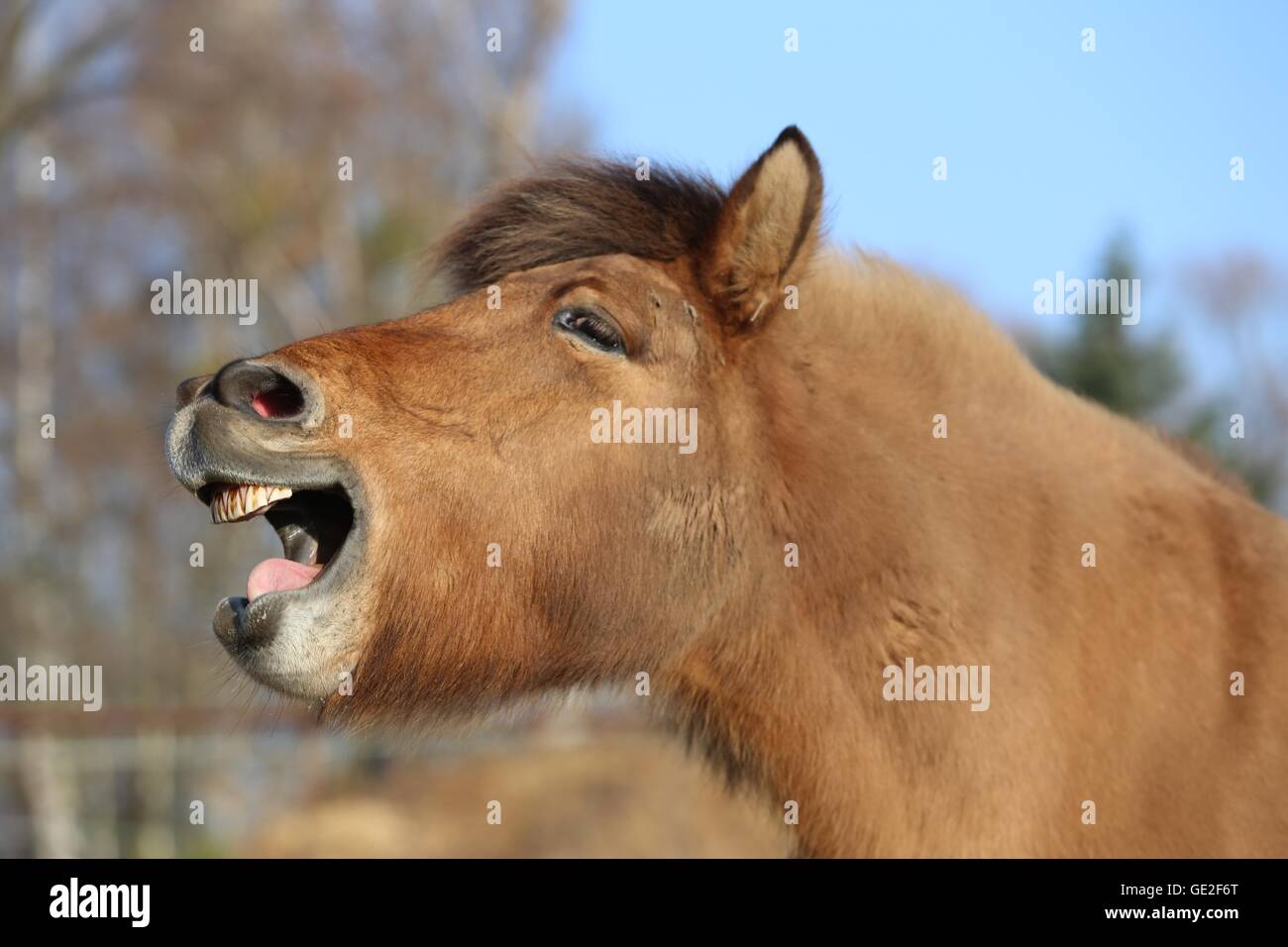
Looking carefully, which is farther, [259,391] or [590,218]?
[590,218]

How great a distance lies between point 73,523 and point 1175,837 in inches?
1171

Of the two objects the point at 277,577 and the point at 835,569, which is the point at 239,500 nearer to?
the point at 277,577

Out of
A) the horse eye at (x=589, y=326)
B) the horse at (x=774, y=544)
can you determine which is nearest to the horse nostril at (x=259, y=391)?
the horse at (x=774, y=544)

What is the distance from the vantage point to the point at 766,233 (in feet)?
13.5

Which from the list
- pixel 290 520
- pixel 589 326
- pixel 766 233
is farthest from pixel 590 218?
pixel 290 520

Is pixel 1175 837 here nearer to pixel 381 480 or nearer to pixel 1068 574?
pixel 1068 574

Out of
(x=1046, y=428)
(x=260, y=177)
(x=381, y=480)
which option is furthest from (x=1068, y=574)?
(x=260, y=177)

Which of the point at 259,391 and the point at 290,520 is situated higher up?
the point at 259,391

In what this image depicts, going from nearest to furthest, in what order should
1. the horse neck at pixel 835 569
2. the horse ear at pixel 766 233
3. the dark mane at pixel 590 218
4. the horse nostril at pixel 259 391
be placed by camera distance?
the horse nostril at pixel 259 391 → the horse neck at pixel 835 569 → the horse ear at pixel 766 233 → the dark mane at pixel 590 218

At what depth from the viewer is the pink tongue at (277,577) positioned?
367 centimetres

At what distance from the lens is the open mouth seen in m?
3.67

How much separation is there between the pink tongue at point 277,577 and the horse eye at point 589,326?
3.72ft

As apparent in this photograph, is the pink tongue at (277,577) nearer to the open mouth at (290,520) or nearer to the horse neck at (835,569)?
the open mouth at (290,520)

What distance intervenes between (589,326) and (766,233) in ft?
2.21
